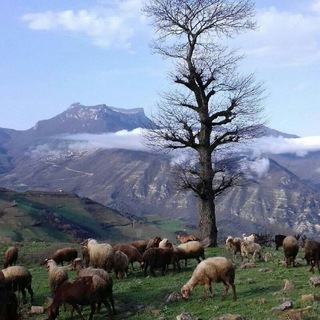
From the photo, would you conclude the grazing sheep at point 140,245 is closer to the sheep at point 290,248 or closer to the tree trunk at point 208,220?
the tree trunk at point 208,220

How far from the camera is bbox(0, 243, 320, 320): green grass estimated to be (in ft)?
42.9

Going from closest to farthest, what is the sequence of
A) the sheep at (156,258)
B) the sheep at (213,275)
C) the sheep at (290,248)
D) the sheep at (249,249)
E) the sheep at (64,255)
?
the sheep at (213,275)
the sheep at (290,248)
the sheep at (156,258)
the sheep at (249,249)
the sheep at (64,255)

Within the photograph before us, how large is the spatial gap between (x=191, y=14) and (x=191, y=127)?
6.57 metres

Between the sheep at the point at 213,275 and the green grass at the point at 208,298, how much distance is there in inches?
12.7

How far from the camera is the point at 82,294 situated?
13750mm

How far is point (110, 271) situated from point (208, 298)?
6.30 m

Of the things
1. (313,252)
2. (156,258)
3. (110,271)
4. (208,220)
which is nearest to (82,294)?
(110,271)

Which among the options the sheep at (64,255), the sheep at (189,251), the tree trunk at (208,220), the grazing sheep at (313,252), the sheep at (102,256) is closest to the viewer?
the grazing sheep at (313,252)

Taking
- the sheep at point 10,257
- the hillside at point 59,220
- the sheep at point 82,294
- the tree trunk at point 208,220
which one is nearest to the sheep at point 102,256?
the sheep at point 82,294

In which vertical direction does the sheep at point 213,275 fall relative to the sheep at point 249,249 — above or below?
above

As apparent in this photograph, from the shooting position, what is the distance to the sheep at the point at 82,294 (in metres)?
13.8

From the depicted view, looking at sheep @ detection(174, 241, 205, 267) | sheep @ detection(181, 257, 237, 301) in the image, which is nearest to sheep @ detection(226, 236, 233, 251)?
sheep @ detection(174, 241, 205, 267)

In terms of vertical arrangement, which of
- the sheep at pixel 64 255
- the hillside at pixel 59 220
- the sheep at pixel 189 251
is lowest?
the hillside at pixel 59 220

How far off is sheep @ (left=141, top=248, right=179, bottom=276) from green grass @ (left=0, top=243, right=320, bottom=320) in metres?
0.54
